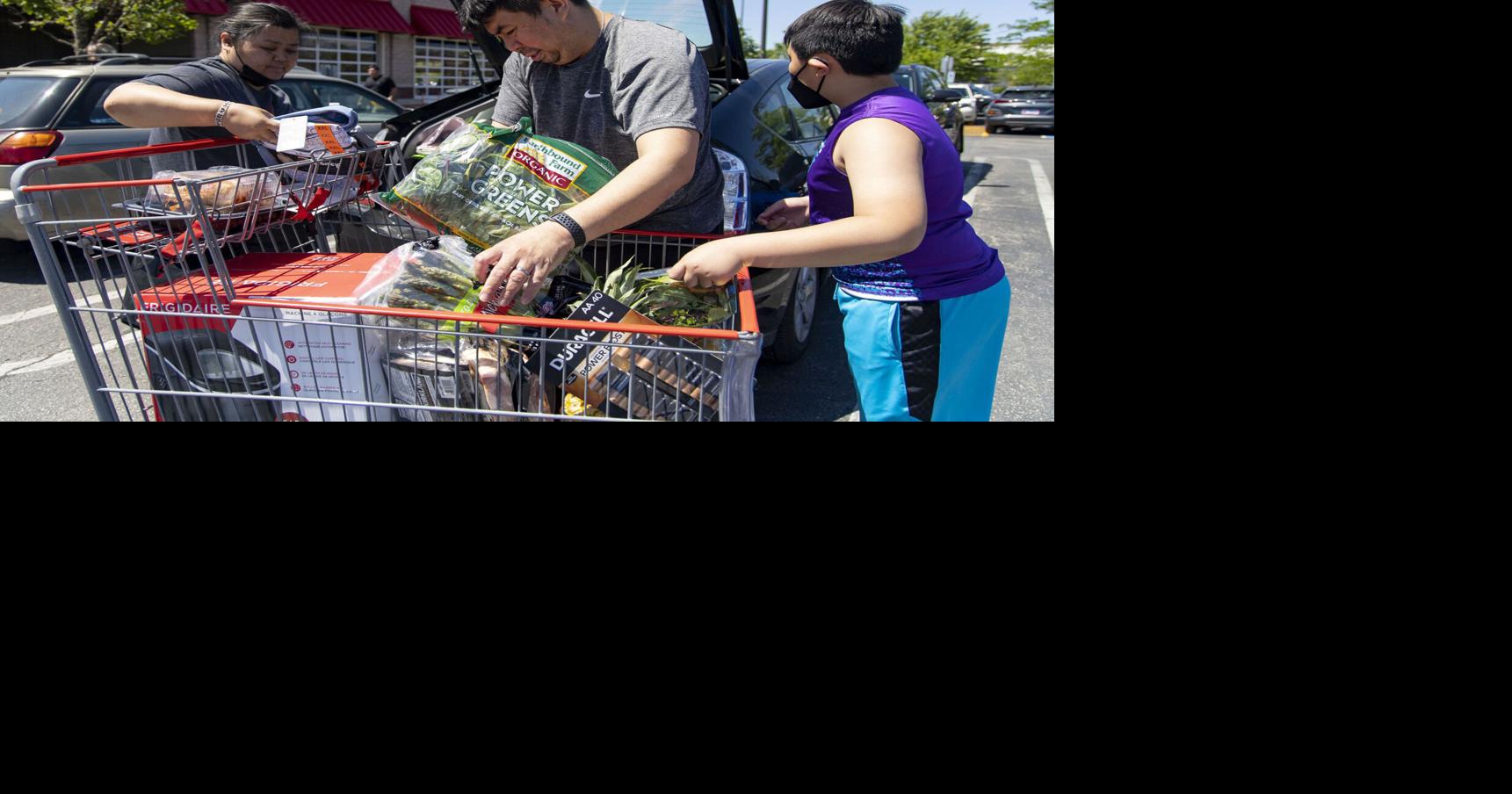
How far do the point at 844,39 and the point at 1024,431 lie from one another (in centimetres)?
87

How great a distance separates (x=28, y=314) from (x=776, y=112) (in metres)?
4.31

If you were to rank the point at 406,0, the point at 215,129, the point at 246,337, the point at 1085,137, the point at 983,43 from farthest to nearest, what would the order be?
the point at 983,43 → the point at 406,0 → the point at 215,129 → the point at 246,337 → the point at 1085,137

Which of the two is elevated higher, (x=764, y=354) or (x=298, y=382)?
(x=298, y=382)

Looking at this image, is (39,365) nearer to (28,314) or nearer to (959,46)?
(28,314)

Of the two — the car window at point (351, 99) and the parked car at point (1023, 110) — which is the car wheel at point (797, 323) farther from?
the parked car at point (1023, 110)

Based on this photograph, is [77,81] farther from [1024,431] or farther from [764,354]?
[1024,431]

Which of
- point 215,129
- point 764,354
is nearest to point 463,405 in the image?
point 215,129

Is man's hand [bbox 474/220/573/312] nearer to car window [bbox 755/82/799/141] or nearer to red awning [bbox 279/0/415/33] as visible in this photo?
car window [bbox 755/82/799/141]

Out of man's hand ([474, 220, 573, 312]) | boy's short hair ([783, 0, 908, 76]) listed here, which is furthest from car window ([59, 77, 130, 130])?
boy's short hair ([783, 0, 908, 76])

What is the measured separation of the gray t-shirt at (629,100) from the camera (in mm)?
2156

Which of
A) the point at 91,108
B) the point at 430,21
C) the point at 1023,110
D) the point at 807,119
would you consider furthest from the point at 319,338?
the point at 1023,110

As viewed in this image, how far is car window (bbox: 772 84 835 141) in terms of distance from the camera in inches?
195

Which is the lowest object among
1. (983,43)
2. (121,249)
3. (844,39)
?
(983,43)

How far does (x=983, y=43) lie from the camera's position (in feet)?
112
